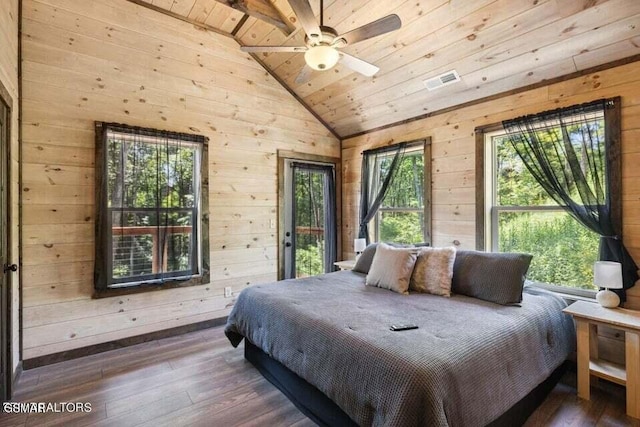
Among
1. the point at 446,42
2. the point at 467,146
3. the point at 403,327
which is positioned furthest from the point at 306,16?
the point at 467,146

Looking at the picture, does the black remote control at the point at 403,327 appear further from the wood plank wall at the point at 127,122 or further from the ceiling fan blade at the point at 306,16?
the wood plank wall at the point at 127,122

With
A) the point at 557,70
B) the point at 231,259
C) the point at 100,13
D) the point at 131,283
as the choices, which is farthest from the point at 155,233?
the point at 557,70

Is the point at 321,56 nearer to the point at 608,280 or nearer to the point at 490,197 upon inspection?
the point at 490,197

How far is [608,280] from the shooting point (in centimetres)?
227

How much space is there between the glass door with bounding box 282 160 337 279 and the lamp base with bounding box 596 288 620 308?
309cm

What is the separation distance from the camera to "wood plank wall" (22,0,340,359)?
280 cm

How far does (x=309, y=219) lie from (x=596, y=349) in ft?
10.7

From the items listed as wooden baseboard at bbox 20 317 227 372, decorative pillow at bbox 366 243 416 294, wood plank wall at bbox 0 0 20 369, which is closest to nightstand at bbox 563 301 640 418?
decorative pillow at bbox 366 243 416 294

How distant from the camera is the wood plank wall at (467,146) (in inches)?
95.9

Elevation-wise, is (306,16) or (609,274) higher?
(306,16)

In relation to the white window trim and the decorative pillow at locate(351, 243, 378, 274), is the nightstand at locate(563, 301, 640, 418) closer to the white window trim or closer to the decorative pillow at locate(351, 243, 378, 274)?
the white window trim

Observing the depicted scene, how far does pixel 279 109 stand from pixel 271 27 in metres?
1.01

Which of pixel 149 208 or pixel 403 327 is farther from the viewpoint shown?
pixel 149 208

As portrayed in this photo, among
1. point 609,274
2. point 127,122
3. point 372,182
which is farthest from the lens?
point 372,182
